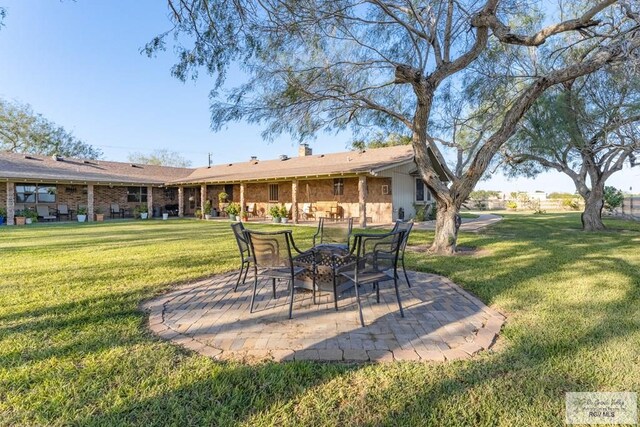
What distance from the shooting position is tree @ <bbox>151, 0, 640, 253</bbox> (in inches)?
215

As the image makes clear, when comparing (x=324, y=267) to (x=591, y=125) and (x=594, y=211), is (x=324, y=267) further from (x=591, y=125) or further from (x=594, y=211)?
(x=594, y=211)

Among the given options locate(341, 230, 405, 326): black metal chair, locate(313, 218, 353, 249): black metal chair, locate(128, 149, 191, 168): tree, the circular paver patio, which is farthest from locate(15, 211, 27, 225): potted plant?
locate(128, 149, 191, 168): tree

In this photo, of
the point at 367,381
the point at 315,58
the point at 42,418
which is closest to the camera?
the point at 42,418

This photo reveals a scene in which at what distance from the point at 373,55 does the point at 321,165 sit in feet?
34.3

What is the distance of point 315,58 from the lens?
7.64 meters

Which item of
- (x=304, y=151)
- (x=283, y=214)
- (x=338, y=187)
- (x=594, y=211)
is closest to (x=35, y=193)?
(x=283, y=214)

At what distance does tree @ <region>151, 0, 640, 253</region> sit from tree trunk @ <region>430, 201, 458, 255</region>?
23mm

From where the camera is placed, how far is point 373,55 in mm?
8117

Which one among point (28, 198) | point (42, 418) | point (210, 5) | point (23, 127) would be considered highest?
point (23, 127)

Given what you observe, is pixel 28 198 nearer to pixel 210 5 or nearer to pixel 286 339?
pixel 210 5

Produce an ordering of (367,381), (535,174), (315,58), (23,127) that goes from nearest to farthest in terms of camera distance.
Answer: (367,381) < (315,58) < (535,174) < (23,127)

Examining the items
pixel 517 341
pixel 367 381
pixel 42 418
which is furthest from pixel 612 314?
pixel 42 418

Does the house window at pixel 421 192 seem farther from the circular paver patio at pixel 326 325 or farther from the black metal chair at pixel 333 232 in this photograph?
the circular paver patio at pixel 326 325

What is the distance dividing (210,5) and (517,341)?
554 cm
